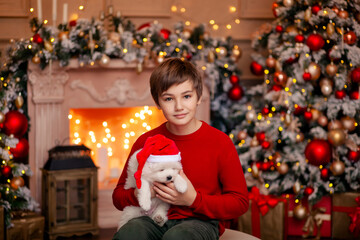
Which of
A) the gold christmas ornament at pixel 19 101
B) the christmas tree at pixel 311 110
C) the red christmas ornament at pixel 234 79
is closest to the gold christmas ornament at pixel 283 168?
the christmas tree at pixel 311 110

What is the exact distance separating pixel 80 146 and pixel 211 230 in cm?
193

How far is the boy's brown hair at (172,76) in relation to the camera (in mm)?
1887

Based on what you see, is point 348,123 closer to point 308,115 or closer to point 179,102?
point 308,115

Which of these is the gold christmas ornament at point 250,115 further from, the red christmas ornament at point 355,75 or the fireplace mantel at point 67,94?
the red christmas ornament at point 355,75

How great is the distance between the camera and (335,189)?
3438 millimetres

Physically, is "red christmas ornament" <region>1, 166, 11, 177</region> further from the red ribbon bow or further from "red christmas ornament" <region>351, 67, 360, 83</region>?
"red christmas ornament" <region>351, 67, 360, 83</region>

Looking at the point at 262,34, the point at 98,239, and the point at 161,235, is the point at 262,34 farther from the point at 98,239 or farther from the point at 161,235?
the point at 161,235

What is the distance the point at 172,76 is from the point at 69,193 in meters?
1.88

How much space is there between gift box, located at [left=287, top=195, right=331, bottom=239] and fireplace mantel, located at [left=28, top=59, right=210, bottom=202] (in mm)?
1041

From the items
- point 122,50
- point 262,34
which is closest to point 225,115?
point 262,34

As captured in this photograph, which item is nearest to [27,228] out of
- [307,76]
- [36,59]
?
[36,59]

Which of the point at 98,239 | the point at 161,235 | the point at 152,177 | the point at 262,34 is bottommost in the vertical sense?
the point at 98,239

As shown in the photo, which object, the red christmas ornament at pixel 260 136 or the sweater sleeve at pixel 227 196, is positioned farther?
the red christmas ornament at pixel 260 136

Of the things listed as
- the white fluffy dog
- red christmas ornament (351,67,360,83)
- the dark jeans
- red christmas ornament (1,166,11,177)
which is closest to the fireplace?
red christmas ornament (1,166,11,177)
